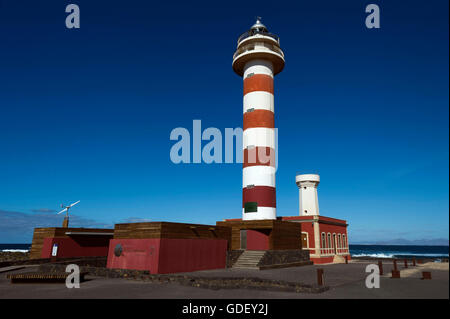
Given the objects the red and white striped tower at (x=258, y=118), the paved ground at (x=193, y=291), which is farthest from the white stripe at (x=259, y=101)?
the paved ground at (x=193, y=291)

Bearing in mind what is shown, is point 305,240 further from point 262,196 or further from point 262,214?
point 262,196

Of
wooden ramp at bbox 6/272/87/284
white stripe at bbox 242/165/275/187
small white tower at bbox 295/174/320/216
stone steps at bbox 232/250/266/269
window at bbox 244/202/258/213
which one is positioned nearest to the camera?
wooden ramp at bbox 6/272/87/284

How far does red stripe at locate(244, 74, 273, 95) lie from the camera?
101ft

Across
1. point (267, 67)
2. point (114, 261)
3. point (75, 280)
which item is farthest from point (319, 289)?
point (267, 67)

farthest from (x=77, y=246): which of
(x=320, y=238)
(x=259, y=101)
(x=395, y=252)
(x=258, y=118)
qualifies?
(x=395, y=252)

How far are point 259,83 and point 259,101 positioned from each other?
2029 mm

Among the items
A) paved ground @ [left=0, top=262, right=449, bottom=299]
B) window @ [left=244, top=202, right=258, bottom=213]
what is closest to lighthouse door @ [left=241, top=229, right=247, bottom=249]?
window @ [left=244, top=202, right=258, bottom=213]

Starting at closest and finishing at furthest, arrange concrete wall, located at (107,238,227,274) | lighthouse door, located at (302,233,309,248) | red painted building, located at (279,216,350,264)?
concrete wall, located at (107,238,227,274)
red painted building, located at (279,216,350,264)
lighthouse door, located at (302,233,309,248)

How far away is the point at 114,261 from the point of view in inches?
854

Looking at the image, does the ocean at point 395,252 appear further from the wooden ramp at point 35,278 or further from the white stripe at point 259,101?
the wooden ramp at point 35,278

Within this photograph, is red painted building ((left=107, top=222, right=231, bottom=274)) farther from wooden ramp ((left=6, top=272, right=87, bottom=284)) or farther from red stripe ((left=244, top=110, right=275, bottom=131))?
red stripe ((left=244, top=110, right=275, bottom=131))
